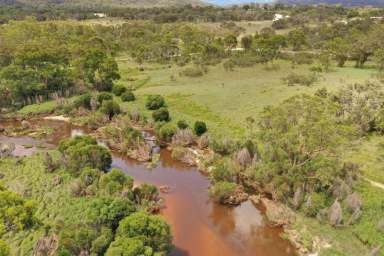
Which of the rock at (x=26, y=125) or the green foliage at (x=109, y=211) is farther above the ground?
the green foliage at (x=109, y=211)

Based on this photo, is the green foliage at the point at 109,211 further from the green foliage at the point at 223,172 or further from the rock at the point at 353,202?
the rock at the point at 353,202

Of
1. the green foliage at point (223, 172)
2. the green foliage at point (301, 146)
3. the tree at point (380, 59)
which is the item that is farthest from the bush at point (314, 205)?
the tree at point (380, 59)

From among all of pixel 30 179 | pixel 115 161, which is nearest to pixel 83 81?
pixel 115 161

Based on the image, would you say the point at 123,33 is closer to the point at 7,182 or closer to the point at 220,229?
the point at 7,182

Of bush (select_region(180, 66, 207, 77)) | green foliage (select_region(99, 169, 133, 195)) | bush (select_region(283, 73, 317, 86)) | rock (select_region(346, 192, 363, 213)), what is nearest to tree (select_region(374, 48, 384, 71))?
bush (select_region(283, 73, 317, 86))

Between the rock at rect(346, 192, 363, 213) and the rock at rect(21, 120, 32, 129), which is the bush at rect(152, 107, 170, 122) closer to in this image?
the rock at rect(21, 120, 32, 129)

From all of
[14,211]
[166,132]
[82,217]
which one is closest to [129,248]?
[82,217]
